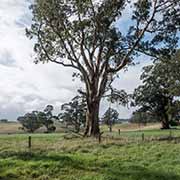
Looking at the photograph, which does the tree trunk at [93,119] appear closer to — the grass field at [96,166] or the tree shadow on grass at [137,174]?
the grass field at [96,166]

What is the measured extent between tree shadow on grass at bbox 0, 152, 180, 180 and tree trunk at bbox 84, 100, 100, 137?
18154 mm

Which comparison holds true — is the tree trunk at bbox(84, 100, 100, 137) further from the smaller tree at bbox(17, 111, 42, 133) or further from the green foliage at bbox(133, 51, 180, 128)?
the smaller tree at bbox(17, 111, 42, 133)

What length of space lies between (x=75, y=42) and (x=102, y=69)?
3.42 m

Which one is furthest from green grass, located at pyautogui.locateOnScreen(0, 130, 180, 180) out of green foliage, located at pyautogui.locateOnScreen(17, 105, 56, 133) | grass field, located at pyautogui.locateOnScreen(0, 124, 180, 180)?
green foliage, located at pyautogui.locateOnScreen(17, 105, 56, 133)

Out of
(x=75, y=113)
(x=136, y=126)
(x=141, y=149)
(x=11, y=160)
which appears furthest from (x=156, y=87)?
(x=11, y=160)

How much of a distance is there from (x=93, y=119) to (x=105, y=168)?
21.6 metres

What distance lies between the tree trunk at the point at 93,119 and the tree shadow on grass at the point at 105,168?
18.2m

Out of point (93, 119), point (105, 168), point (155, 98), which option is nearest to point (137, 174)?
point (105, 168)

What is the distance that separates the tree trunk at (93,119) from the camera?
3950 cm

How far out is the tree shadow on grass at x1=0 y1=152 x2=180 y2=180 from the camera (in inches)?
651

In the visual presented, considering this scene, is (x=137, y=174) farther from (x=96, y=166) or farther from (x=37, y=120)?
(x=37, y=120)

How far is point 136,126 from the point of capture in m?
122

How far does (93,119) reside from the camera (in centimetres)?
3978

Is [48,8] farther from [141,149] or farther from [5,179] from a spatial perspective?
[5,179]
